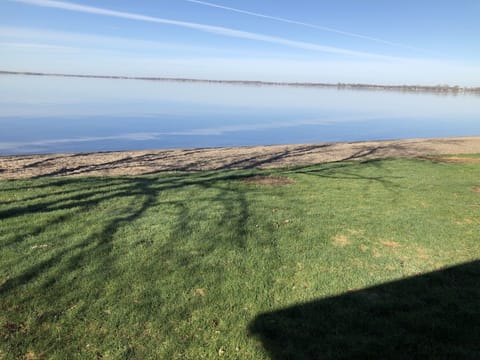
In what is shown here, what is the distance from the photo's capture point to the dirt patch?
9.50 metres

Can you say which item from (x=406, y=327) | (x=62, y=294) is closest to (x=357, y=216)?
(x=406, y=327)

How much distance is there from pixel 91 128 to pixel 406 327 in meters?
27.7

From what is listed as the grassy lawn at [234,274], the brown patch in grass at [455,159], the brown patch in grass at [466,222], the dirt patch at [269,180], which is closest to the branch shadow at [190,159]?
the brown patch in grass at [455,159]

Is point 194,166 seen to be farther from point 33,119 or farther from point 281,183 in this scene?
point 33,119

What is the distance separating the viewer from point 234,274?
15.1 feet

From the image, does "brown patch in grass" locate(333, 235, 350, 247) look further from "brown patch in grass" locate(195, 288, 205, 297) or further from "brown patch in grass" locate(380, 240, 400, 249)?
"brown patch in grass" locate(195, 288, 205, 297)

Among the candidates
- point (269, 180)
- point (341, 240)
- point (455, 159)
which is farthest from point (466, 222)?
point (455, 159)

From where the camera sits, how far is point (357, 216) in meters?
6.87

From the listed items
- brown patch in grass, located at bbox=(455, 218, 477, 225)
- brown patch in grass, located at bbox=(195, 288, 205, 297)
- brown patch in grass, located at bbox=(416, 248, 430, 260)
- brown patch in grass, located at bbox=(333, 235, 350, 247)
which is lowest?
brown patch in grass, located at bbox=(455, 218, 477, 225)

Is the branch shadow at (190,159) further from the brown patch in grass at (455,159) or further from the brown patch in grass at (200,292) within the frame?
the brown patch in grass at (200,292)

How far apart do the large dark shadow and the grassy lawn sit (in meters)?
0.02

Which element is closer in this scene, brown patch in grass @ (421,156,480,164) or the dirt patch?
the dirt patch

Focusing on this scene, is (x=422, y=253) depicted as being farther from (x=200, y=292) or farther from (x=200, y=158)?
(x=200, y=158)

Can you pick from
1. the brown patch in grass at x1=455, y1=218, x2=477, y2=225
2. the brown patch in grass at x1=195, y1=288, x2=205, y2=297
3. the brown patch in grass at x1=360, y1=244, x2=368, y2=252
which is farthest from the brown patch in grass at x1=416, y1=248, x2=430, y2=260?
the brown patch in grass at x1=195, y1=288, x2=205, y2=297
